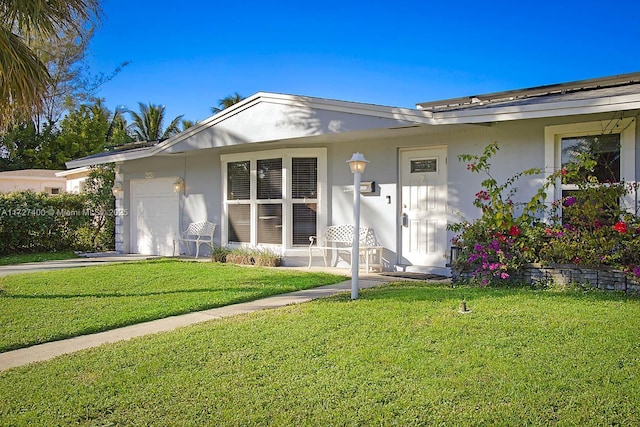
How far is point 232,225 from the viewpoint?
11812mm

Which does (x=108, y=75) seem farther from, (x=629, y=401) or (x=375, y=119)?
(x=629, y=401)

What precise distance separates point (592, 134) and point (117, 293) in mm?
7375

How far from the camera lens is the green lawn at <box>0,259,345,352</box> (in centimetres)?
536

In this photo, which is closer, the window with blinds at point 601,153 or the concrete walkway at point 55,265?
the window with blinds at point 601,153

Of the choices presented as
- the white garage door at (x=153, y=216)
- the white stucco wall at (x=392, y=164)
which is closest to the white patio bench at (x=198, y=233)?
the white stucco wall at (x=392, y=164)

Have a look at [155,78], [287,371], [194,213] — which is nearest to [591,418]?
[287,371]

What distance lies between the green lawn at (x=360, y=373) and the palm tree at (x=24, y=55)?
3672mm

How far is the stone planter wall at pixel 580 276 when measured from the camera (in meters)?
6.41

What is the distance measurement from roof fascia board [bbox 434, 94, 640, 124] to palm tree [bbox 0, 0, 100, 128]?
5.55m

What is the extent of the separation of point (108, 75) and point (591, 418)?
84.3 feet

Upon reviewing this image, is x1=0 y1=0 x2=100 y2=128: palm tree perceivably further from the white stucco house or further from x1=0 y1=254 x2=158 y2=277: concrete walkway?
x1=0 y1=254 x2=158 y2=277: concrete walkway

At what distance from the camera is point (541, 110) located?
694 centimetres

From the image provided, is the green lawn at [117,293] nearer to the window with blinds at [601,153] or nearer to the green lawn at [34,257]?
the green lawn at [34,257]

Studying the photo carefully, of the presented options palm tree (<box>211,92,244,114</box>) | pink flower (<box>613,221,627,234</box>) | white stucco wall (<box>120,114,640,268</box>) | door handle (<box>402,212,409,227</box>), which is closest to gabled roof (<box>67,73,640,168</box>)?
white stucco wall (<box>120,114,640,268</box>)
